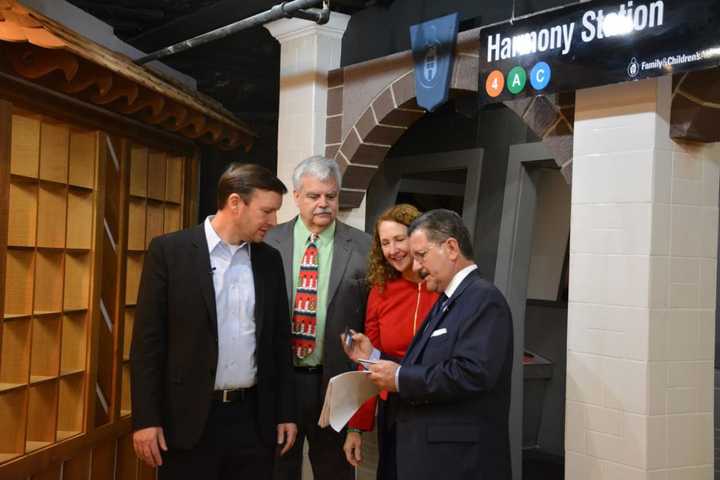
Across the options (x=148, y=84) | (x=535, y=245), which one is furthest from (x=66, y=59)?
(x=535, y=245)

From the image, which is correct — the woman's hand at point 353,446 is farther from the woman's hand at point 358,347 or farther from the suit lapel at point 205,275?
the suit lapel at point 205,275

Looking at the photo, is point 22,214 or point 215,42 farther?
point 215,42

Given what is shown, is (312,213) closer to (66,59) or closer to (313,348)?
(313,348)

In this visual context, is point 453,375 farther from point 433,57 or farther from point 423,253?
point 433,57

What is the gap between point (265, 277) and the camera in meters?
3.13

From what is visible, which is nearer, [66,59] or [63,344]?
[66,59]

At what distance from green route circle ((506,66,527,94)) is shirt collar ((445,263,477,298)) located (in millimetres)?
1277

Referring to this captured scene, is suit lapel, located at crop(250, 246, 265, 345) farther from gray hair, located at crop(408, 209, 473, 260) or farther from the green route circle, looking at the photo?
the green route circle

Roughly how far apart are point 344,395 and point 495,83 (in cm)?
172

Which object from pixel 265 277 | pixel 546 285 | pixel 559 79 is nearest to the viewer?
pixel 265 277

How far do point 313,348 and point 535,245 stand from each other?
3.66m

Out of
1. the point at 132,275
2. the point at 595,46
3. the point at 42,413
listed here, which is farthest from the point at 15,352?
the point at 595,46

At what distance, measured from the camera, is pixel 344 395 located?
2.96 meters

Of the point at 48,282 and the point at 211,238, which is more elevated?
the point at 211,238
